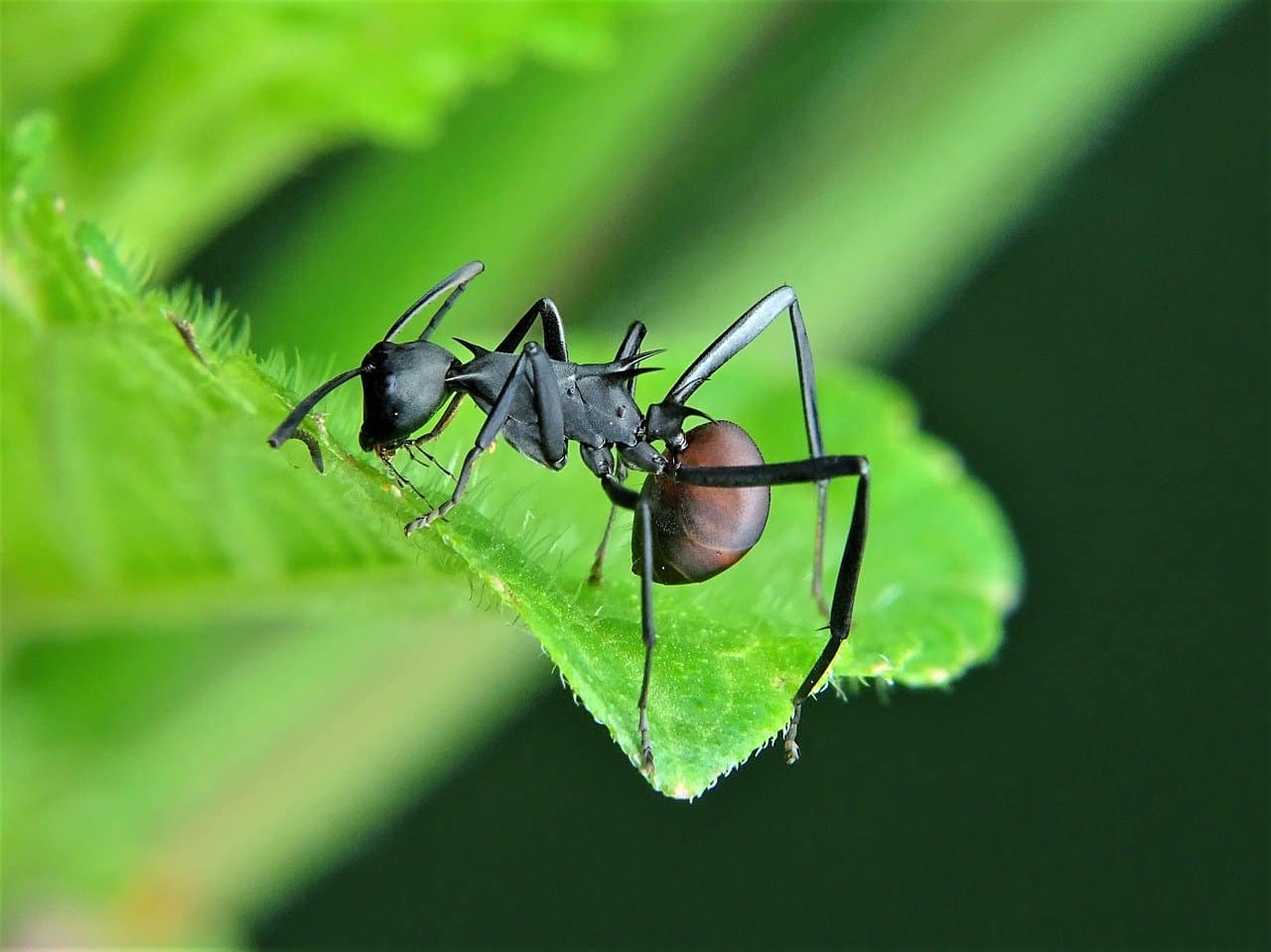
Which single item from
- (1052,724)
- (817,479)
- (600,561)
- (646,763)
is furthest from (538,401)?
(1052,724)

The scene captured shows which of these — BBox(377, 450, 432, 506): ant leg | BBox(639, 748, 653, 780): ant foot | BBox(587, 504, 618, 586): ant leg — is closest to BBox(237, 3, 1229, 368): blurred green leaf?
BBox(587, 504, 618, 586): ant leg

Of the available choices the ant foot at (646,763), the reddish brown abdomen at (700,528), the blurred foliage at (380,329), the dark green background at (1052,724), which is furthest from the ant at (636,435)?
the dark green background at (1052,724)

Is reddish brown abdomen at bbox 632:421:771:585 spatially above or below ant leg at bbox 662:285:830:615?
below

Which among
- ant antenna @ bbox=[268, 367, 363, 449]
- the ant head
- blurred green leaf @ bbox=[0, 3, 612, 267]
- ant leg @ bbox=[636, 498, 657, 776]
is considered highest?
blurred green leaf @ bbox=[0, 3, 612, 267]

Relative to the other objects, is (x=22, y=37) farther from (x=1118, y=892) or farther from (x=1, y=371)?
(x=1118, y=892)

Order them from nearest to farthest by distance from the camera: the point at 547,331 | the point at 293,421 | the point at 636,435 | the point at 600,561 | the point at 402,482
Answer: the point at 293,421 → the point at 402,482 → the point at 600,561 → the point at 636,435 → the point at 547,331

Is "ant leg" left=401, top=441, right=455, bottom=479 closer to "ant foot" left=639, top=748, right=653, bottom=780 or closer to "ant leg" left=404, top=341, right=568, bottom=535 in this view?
"ant leg" left=404, top=341, right=568, bottom=535

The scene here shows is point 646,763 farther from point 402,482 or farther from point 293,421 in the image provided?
point 293,421

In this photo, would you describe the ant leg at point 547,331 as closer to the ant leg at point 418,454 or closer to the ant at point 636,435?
the ant at point 636,435
